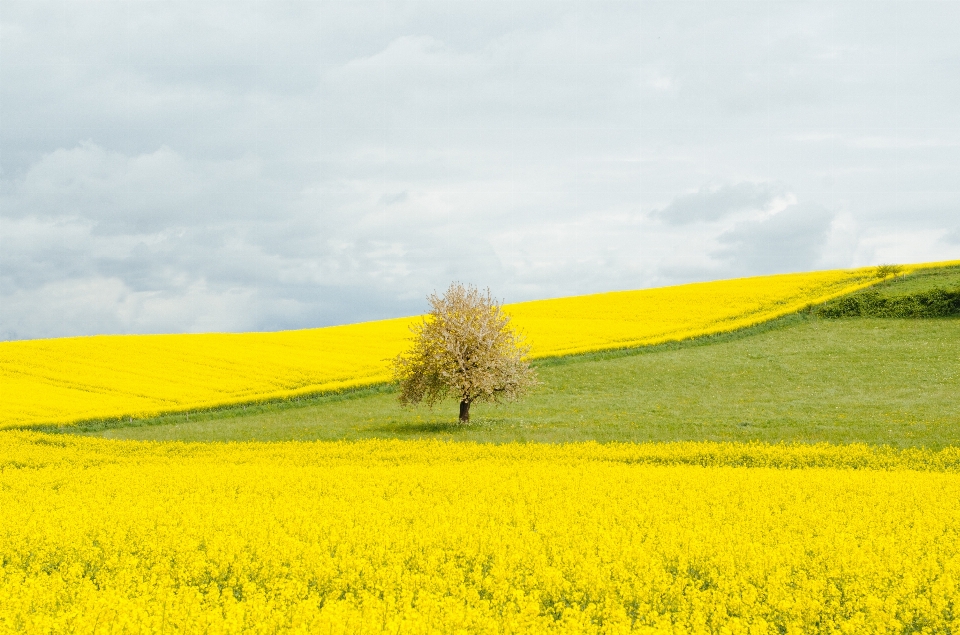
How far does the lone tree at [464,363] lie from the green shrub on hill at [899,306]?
29.0m

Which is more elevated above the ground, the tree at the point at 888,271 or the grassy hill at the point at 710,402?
the tree at the point at 888,271

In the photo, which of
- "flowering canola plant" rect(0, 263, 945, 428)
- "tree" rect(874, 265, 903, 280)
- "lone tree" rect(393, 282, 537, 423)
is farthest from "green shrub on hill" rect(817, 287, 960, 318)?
"lone tree" rect(393, 282, 537, 423)

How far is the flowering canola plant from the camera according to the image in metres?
36.3

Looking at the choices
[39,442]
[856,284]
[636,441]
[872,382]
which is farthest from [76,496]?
[856,284]

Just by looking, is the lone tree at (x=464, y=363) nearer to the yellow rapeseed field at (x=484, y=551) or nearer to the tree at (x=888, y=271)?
the yellow rapeseed field at (x=484, y=551)

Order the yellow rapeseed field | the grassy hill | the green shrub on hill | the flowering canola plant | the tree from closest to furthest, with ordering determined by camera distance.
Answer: the yellow rapeseed field < the grassy hill < the flowering canola plant < the green shrub on hill < the tree

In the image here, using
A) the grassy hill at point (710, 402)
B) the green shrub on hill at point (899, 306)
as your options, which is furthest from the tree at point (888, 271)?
the grassy hill at point (710, 402)

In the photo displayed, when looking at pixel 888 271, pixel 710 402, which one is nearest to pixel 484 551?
pixel 710 402

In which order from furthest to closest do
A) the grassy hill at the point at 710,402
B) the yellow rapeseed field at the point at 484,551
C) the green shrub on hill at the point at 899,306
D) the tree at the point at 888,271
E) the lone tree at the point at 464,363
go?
the tree at the point at 888,271 < the green shrub on hill at the point at 899,306 < the lone tree at the point at 464,363 < the grassy hill at the point at 710,402 < the yellow rapeseed field at the point at 484,551

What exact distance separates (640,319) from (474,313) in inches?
1061

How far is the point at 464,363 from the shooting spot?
98.6 feet

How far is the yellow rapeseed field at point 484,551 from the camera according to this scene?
8383 millimetres

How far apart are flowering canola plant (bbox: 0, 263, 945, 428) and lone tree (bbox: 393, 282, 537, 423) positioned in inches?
101

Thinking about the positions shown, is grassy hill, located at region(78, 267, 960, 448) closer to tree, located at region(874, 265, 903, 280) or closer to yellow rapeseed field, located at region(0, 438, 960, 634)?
yellow rapeseed field, located at region(0, 438, 960, 634)
